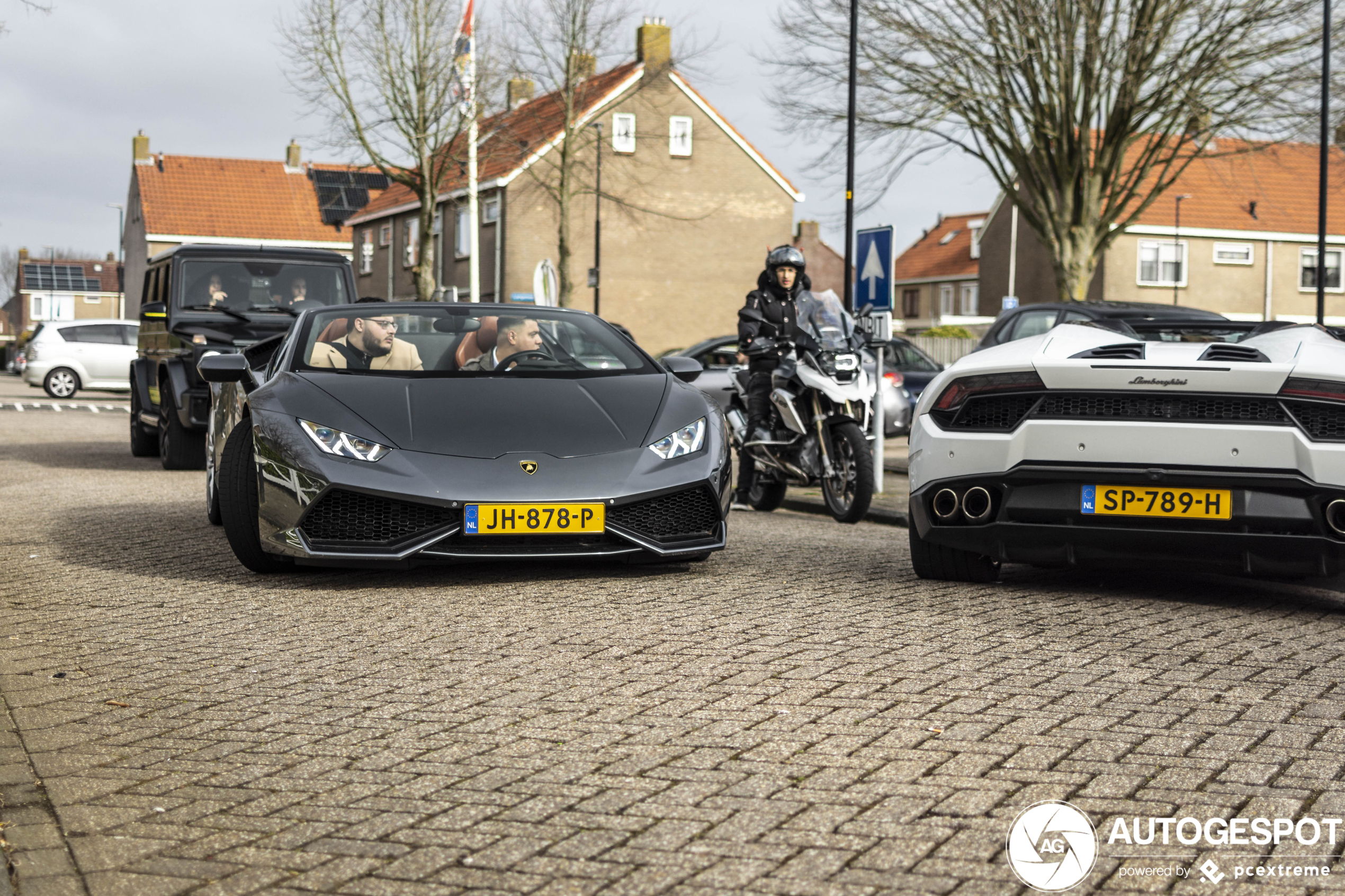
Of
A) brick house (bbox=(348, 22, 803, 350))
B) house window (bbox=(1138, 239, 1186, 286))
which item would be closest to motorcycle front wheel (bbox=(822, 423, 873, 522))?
brick house (bbox=(348, 22, 803, 350))

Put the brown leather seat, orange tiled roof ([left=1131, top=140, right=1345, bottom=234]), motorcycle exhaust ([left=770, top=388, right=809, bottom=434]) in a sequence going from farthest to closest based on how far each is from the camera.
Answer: orange tiled roof ([left=1131, top=140, right=1345, bottom=234]), motorcycle exhaust ([left=770, top=388, right=809, bottom=434]), the brown leather seat

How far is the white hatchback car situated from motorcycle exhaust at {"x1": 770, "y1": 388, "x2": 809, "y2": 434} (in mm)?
25555

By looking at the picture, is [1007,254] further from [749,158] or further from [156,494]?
[156,494]

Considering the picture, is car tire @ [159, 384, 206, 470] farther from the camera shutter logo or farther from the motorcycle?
the camera shutter logo

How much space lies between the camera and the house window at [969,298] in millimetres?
71562

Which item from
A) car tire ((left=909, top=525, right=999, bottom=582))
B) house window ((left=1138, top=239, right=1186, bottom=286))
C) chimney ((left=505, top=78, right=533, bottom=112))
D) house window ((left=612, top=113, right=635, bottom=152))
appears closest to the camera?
car tire ((left=909, top=525, right=999, bottom=582))

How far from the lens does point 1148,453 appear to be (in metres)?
5.84

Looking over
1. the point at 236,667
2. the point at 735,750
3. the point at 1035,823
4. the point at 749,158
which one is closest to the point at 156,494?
the point at 236,667

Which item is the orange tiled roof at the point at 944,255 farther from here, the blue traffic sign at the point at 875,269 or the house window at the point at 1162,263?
the blue traffic sign at the point at 875,269

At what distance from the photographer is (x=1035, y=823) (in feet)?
10.6

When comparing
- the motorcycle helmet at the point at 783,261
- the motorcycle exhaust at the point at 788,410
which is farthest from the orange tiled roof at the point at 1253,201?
the motorcycle exhaust at the point at 788,410

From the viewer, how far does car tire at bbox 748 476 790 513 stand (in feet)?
36.1

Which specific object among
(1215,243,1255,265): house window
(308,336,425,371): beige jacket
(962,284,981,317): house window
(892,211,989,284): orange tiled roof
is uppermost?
(892,211,989,284): orange tiled roof

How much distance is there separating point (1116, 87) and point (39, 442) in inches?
684
